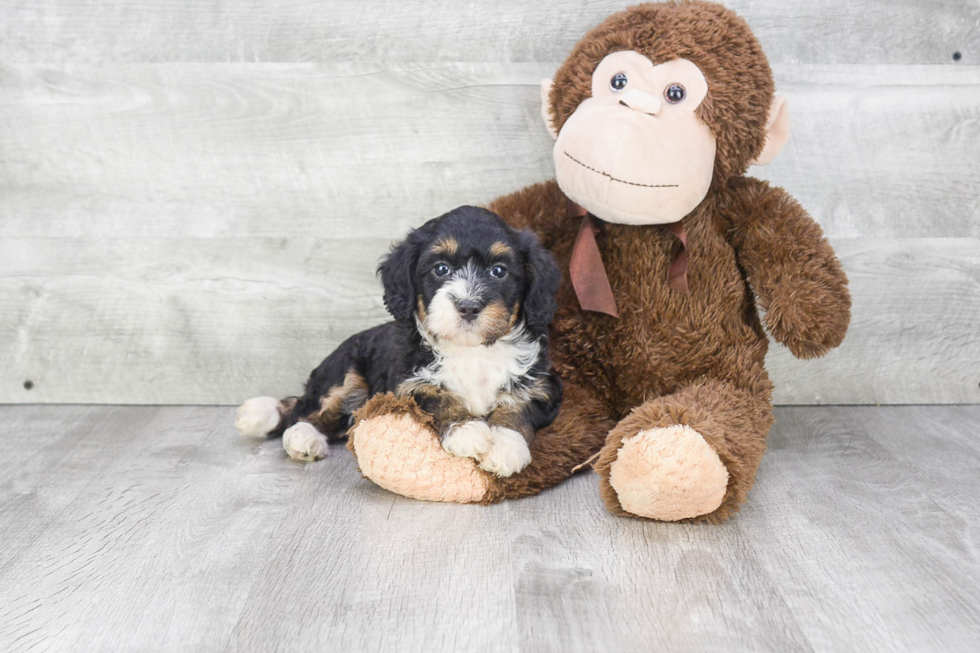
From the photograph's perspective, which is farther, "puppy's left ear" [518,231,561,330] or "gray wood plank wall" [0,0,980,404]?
"gray wood plank wall" [0,0,980,404]

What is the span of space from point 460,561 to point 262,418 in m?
1.04

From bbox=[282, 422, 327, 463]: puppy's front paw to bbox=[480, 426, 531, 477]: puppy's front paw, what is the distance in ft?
1.96

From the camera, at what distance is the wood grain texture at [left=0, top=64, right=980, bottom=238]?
2.85 meters

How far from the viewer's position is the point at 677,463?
6.23 feet

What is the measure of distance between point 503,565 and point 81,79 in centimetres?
213

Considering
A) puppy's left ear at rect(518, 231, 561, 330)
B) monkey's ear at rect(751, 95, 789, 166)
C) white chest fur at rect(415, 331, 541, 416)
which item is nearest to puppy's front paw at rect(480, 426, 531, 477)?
white chest fur at rect(415, 331, 541, 416)

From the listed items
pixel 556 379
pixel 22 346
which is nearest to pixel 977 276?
pixel 556 379

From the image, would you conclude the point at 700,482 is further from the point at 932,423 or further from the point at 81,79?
the point at 81,79

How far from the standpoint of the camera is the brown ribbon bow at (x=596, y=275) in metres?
2.36

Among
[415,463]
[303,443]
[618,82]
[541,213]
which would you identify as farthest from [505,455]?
[618,82]

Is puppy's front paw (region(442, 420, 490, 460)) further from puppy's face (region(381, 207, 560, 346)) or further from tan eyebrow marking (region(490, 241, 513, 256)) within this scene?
tan eyebrow marking (region(490, 241, 513, 256))

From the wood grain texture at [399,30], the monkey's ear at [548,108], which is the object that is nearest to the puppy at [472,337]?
the monkey's ear at [548,108]

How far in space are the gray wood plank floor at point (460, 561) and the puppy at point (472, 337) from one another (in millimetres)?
186

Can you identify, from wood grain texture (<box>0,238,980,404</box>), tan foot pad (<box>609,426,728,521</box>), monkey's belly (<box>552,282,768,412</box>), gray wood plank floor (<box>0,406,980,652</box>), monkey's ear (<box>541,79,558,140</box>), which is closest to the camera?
gray wood plank floor (<box>0,406,980,652</box>)
